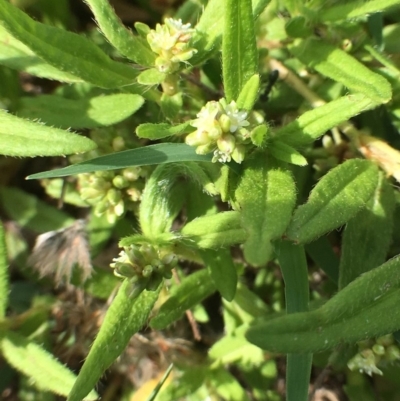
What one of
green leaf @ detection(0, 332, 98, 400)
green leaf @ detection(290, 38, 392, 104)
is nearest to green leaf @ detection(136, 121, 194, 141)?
green leaf @ detection(290, 38, 392, 104)

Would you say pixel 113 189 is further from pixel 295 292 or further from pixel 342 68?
pixel 342 68

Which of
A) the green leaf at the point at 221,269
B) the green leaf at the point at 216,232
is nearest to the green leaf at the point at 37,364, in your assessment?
the green leaf at the point at 221,269

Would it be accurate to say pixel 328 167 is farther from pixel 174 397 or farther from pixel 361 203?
pixel 174 397

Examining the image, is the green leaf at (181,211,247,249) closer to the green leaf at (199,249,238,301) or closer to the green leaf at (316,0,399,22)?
the green leaf at (199,249,238,301)

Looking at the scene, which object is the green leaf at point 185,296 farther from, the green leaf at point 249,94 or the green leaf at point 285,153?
the green leaf at point 249,94

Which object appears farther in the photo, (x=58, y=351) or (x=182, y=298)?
(x=58, y=351)

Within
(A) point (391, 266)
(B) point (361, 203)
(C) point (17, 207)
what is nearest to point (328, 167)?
(B) point (361, 203)
